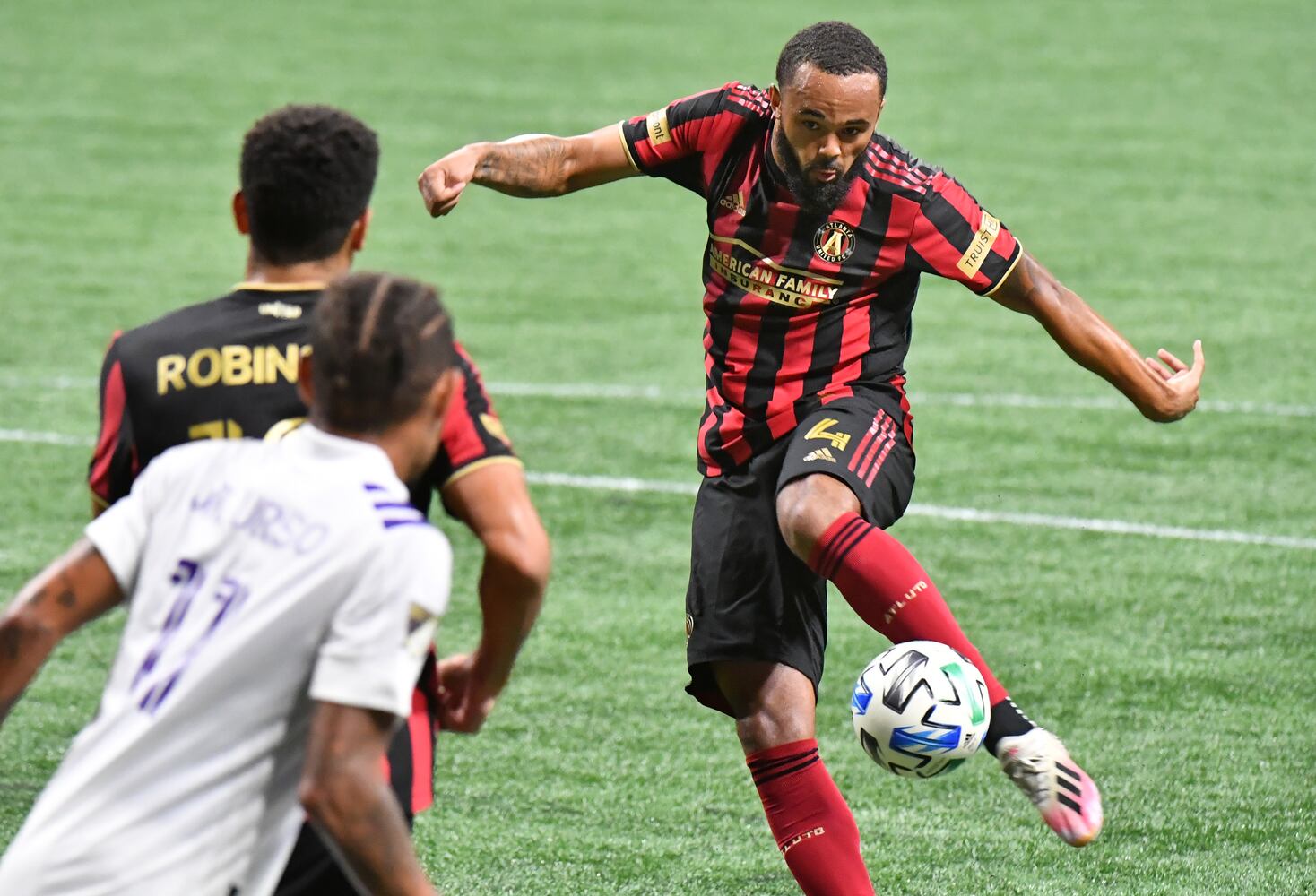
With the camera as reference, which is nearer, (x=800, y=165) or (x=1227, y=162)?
(x=800, y=165)

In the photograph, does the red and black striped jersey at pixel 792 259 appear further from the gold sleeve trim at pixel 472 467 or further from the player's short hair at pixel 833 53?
the gold sleeve trim at pixel 472 467

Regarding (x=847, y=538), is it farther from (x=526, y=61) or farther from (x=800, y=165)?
(x=526, y=61)

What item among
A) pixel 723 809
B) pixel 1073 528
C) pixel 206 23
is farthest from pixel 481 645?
pixel 206 23

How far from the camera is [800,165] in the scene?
5.07m

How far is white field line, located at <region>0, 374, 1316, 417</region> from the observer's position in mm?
11062

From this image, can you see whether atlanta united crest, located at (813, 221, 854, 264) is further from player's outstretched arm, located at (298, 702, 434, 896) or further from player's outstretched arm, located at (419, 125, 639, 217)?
player's outstretched arm, located at (298, 702, 434, 896)

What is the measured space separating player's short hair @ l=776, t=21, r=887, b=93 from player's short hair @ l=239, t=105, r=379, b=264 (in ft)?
5.71

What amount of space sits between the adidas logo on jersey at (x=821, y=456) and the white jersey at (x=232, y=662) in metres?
2.06

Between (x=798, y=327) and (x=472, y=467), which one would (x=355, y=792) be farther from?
(x=798, y=327)

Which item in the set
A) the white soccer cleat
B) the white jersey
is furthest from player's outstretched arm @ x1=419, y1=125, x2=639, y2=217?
the white jersey

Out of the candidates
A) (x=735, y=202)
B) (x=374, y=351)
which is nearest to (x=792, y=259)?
(x=735, y=202)

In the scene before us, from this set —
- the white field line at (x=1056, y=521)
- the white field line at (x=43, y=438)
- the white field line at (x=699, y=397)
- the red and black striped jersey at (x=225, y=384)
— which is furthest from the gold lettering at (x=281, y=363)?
the white field line at (x=699, y=397)

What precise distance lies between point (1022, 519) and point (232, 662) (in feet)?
22.1

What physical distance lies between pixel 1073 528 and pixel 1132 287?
5.18 meters
